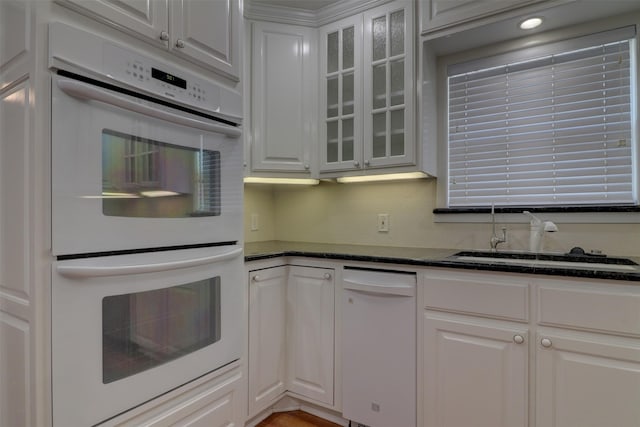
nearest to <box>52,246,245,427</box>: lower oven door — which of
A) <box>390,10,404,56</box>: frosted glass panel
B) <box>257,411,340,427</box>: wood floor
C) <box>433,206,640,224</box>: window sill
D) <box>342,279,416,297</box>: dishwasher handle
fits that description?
<box>342,279,416,297</box>: dishwasher handle

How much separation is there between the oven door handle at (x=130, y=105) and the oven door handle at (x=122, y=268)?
0.46m

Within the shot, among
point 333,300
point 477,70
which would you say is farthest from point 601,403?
point 477,70

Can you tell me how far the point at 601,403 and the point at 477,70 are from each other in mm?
1760

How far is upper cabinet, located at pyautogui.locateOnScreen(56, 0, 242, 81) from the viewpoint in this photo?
3.41 ft

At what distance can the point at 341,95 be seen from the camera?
7.16 ft

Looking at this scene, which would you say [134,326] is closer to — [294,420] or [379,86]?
[294,420]

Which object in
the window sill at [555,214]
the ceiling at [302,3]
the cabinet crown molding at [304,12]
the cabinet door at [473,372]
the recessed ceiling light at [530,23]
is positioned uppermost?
the ceiling at [302,3]

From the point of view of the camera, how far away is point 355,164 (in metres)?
2.12

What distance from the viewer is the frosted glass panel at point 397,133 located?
1979mm

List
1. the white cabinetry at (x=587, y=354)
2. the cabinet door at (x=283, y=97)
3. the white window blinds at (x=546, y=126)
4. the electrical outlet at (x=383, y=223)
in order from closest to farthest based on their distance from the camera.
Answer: the white cabinetry at (x=587, y=354)
the white window blinds at (x=546, y=126)
the cabinet door at (x=283, y=97)
the electrical outlet at (x=383, y=223)

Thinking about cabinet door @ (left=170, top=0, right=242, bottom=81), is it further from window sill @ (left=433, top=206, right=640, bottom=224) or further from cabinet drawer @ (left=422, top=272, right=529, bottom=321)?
window sill @ (left=433, top=206, right=640, bottom=224)

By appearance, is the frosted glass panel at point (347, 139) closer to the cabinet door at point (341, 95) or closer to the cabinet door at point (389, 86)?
the cabinet door at point (341, 95)

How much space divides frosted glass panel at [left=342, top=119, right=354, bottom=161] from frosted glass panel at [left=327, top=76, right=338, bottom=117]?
0.10 metres

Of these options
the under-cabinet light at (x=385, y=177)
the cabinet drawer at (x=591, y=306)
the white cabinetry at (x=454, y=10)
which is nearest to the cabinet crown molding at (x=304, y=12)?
the white cabinetry at (x=454, y=10)
